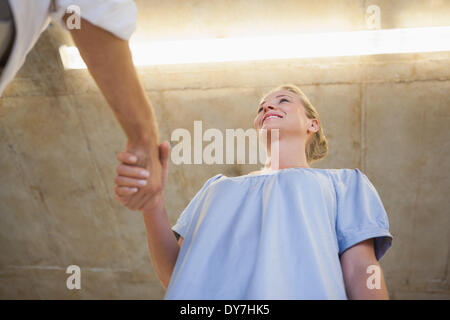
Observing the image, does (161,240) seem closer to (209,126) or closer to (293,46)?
(293,46)

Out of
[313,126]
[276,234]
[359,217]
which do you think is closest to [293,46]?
[313,126]

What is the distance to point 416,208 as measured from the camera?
10.8ft

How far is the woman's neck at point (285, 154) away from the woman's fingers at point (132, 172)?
587 millimetres

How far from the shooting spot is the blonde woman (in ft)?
3.52

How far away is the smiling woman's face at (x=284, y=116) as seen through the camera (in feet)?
5.43

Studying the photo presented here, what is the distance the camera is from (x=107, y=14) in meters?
0.91

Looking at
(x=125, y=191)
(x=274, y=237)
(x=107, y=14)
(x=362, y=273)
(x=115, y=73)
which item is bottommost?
(x=362, y=273)

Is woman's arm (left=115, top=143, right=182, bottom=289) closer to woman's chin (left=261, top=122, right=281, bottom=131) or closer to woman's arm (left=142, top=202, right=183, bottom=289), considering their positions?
woman's arm (left=142, top=202, right=183, bottom=289)

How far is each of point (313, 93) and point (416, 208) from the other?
1206 millimetres

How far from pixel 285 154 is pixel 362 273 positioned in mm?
586

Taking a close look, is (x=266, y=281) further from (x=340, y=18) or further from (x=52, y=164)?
(x=52, y=164)

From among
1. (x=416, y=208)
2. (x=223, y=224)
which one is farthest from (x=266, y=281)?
(x=416, y=208)

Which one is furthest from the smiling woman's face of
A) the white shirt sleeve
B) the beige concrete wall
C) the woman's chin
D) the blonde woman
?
the beige concrete wall

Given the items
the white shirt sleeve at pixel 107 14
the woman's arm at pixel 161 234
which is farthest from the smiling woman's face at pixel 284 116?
the white shirt sleeve at pixel 107 14
